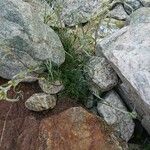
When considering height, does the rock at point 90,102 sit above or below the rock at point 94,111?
above

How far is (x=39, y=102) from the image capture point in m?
4.26

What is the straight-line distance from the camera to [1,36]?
14.1 feet

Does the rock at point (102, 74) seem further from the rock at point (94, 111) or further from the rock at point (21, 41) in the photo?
the rock at point (21, 41)

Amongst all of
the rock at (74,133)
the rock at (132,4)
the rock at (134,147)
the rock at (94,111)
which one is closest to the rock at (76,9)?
the rock at (132,4)

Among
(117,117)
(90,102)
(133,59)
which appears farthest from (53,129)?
(133,59)

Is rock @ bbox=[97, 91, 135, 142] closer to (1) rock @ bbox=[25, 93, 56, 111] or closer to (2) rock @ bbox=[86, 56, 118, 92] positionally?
(2) rock @ bbox=[86, 56, 118, 92]

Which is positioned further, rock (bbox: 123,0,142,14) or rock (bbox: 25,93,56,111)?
→ rock (bbox: 123,0,142,14)

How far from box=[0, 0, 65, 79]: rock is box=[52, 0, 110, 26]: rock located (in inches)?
25.7

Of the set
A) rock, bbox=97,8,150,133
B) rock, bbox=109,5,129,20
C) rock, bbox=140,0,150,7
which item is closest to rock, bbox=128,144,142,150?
rock, bbox=97,8,150,133

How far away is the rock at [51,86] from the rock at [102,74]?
313mm

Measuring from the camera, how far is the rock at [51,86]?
435cm

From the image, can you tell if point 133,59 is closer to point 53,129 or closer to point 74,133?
point 74,133

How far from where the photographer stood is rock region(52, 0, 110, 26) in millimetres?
5012

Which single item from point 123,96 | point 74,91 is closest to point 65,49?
point 74,91
